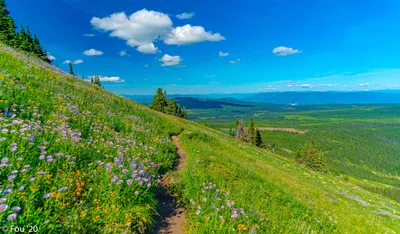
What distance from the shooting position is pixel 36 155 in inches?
163

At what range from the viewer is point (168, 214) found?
568 centimetres

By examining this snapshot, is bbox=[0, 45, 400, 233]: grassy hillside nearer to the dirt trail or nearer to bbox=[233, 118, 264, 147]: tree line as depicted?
the dirt trail

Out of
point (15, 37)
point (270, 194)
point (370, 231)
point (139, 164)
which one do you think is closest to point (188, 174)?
point (139, 164)

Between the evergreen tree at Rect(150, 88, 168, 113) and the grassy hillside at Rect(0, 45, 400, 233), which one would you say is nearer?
the grassy hillside at Rect(0, 45, 400, 233)

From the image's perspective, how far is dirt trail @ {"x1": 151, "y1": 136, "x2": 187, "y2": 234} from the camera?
5.01 metres

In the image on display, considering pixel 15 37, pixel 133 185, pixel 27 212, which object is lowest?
pixel 133 185

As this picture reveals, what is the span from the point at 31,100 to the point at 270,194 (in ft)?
33.0

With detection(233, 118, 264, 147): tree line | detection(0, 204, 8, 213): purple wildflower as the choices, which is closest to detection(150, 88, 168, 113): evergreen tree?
detection(233, 118, 264, 147): tree line

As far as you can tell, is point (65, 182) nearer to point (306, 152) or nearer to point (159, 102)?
point (159, 102)

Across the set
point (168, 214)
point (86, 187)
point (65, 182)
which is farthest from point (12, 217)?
point (168, 214)

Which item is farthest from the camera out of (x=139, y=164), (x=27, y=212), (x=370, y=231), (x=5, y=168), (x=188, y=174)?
(x=370, y=231)

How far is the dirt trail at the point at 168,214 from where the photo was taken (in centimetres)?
501

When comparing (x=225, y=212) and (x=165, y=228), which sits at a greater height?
(x=225, y=212)

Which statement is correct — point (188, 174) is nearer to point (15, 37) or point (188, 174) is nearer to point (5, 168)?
point (5, 168)
